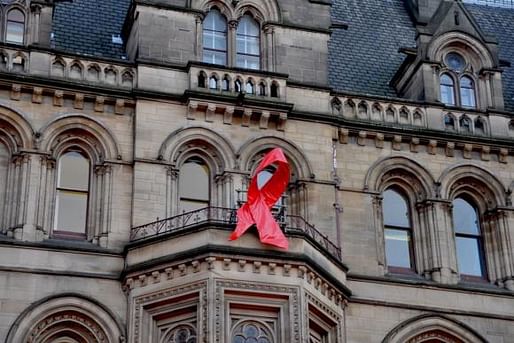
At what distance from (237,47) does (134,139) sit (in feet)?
13.6

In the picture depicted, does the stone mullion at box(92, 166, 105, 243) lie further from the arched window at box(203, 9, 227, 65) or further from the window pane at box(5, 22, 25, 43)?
the arched window at box(203, 9, 227, 65)

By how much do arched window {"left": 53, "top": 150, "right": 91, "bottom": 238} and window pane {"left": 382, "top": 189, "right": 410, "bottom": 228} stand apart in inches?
299

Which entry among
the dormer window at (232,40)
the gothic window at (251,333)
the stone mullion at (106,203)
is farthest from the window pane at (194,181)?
the gothic window at (251,333)

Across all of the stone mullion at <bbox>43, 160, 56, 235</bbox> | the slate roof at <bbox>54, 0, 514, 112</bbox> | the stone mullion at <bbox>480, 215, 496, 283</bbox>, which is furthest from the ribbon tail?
the stone mullion at <bbox>480, 215, 496, 283</bbox>

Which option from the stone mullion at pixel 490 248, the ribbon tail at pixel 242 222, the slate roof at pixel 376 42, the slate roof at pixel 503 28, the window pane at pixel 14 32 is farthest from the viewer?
the slate roof at pixel 503 28

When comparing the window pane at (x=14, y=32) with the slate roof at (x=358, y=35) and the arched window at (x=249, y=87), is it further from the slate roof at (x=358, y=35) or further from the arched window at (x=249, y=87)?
the arched window at (x=249, y=87)

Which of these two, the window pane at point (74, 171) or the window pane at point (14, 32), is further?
the window pane at point (14, 32)

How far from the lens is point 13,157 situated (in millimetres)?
28953

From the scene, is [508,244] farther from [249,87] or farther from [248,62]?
[248,62]

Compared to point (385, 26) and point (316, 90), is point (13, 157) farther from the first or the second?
point (385, 26)

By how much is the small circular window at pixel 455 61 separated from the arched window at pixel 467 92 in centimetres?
30

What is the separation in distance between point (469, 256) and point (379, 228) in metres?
2.64

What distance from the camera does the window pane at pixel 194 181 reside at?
98.1 ft

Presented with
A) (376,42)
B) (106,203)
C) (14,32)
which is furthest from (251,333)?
(376,42)
